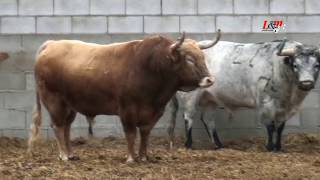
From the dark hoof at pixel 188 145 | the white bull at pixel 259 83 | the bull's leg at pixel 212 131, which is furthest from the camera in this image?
the bull's leg at pixel 212 131

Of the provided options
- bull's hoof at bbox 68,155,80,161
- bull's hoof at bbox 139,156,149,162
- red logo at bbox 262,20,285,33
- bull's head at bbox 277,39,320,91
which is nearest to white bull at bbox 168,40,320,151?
bull's head at bbox 277,39,320,91

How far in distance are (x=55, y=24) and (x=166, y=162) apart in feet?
11.4

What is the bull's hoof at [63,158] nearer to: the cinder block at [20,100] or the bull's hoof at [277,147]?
the cinder block at [20,100]

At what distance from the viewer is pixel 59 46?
8.08 meters

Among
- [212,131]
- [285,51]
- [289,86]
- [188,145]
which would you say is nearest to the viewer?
[285,51]

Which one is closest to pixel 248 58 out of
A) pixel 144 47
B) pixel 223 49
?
pixel 223 49

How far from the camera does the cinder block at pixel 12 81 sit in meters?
10.4

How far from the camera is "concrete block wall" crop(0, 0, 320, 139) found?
33.8 feet

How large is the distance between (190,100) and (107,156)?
6.85 ft

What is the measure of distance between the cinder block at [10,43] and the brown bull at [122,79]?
8.07 ft

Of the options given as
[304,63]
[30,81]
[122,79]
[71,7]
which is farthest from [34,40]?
[304,63]

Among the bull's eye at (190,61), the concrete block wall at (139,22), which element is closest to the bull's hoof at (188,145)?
the concrete block wall at (139,22)

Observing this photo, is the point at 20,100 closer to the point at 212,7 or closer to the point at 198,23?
the point at 198,23

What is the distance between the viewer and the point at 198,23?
10328 millimetres
